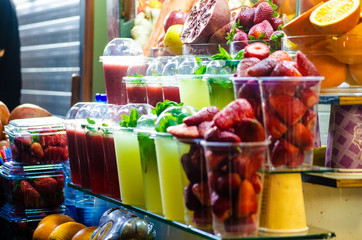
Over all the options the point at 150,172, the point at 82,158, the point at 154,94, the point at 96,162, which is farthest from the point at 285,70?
the point at 82,158

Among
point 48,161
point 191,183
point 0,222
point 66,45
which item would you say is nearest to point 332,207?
point 191,183

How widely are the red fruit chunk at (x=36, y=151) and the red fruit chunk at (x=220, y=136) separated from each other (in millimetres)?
1711

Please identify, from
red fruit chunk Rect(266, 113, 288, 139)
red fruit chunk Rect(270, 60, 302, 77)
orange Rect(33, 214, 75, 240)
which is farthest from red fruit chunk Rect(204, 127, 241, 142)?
orange Rect(33, 214, 75, 240)

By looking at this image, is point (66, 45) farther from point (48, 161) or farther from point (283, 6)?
point (283, 6)

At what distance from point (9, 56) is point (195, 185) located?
5.10 meters

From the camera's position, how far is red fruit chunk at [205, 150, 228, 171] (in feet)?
4.69

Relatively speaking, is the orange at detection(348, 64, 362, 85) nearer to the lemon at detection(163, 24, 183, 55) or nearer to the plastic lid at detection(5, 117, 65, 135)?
the lemon at detection(163, 24, 183, 55)

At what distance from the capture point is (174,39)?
8.39ft

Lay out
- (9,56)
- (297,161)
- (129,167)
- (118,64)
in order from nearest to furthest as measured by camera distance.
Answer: (297,161), (129,167), (118,64), (9,56)

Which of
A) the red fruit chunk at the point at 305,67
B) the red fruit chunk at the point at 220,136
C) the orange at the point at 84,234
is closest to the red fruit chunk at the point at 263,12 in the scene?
the red fruit chunk at the point at 305,67

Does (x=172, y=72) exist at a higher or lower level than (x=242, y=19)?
lower

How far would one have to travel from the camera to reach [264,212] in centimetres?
159

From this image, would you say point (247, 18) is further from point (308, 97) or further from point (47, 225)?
point (47, 225)

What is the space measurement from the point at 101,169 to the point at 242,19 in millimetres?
804
